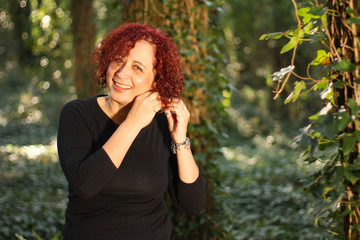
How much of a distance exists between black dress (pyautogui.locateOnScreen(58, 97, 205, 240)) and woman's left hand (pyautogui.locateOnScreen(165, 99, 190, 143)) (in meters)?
0.13

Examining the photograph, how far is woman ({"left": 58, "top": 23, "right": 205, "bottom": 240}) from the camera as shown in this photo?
1.75m

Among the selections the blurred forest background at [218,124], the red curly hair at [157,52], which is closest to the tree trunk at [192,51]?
the blurred forest background at [218,124]

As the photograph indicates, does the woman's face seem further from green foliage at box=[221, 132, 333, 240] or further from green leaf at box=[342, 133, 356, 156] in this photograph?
green foliage at box=[221, 132, 333, 240]

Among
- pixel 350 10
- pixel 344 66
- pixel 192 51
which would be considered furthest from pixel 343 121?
pixel 192 51

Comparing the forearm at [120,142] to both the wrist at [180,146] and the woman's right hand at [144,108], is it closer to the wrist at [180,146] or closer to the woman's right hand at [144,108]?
the woman's right hand at [144,108]

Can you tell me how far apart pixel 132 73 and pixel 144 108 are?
22 centimetres

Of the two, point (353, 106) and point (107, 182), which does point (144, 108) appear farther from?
point (353, 106)

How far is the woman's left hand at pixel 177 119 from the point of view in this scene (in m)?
1.96

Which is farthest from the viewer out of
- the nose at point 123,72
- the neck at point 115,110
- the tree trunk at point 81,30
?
the tree trunk at point 81,30

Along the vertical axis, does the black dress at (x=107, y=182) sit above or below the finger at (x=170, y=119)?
below

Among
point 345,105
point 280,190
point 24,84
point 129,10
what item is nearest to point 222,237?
point 129,10

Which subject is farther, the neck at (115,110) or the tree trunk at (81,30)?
the tree trunk at (81,30)

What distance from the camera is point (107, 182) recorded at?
1720 millimetres

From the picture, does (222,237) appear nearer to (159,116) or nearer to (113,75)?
(159,116)
